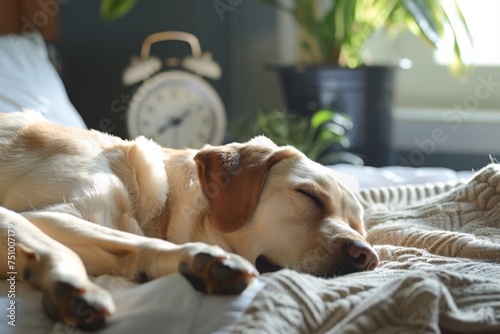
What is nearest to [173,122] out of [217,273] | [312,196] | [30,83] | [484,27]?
[30,83]

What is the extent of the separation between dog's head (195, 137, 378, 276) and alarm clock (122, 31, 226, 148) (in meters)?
1.64

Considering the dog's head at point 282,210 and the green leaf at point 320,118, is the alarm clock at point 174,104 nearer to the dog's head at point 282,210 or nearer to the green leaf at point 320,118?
the green leaf at point 320,118

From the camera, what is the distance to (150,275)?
1312 millimetres

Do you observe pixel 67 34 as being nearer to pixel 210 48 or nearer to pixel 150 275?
pixel 210 48

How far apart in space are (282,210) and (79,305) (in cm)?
61

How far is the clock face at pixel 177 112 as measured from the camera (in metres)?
3.31

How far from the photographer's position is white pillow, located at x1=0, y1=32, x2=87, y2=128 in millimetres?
2445

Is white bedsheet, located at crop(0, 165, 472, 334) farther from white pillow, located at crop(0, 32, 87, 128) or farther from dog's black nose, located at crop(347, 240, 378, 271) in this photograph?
white pillow, located at crop(0, 32, 87, 128)

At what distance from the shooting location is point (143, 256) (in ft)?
4.39

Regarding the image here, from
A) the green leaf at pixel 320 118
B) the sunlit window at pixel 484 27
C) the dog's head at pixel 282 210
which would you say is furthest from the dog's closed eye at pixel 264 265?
the sunlit window at pixel 484 27

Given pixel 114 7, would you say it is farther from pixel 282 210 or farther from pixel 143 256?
pixel 143 256

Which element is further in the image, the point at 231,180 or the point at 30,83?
the point at 30,83

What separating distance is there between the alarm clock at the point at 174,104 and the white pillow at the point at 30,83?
58 cm

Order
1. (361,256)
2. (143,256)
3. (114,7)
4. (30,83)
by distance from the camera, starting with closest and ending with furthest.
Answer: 1. (143,256)
2. (361,256)
3. (30,83)
4. (114,7)
